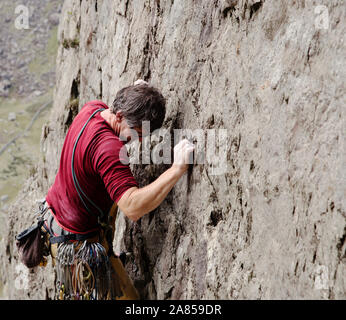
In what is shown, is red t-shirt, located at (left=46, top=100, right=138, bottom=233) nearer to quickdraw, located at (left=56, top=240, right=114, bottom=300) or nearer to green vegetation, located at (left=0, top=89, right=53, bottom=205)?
quickdraw, located at (left=56, top=240, right=114, bottom=300)

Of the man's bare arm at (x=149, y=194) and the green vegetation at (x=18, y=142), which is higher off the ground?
the green vegetation at (x=18, y=142)

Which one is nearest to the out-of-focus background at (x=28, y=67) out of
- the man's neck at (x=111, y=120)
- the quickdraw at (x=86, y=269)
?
the quickdraw at (x=86, y=269)

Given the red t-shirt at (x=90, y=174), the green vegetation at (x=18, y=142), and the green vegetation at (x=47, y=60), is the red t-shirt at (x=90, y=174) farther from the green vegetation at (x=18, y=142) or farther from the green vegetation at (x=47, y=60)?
the green vegetation at (x=47, y=60)

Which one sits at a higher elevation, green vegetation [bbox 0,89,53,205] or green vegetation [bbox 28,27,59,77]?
green vegetation [bbox 28,27,59,77]

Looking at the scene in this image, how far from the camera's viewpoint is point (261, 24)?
3533 millimetres

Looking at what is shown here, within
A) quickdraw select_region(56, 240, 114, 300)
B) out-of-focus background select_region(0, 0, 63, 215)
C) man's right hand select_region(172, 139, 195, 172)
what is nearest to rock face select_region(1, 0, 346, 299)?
man's right hand select_region(172, 139, 195, 172)

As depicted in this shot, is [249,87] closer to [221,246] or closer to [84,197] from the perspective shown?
[221,246]

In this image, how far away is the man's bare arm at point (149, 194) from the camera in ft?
13.3

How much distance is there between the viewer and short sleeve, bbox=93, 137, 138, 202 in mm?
4074

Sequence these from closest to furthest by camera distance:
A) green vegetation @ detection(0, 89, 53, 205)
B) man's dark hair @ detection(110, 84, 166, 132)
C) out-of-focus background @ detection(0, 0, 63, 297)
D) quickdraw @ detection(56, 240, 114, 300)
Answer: man's dark hair @ detection(110, 84, 166, 132), quickdraw @ detection(56, 240, 114, 300), green vegetation @ detection(0, 89, 53, 205), out-of-focus background @ detection(0, 0, 63, 297)

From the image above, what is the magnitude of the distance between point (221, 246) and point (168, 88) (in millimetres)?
1994

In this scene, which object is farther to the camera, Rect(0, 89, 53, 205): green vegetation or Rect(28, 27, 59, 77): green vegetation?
Rect(28, 27, 59, 77): green vegetation

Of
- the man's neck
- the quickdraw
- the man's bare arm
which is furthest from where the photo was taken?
the quickdraw
